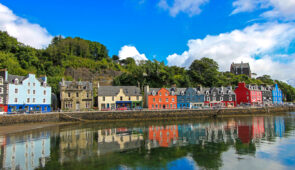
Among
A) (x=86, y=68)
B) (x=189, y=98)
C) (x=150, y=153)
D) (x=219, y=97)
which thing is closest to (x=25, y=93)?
(x=86, y=68)

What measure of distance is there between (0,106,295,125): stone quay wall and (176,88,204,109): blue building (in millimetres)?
9236

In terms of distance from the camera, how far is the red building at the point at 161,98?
175 feet

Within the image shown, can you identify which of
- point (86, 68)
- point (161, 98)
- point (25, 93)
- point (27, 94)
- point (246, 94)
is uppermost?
point (86, 68)

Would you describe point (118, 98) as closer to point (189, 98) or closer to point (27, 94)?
point (27, 94)

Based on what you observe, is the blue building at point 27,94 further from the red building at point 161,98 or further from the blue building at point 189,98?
the blue building at point 189,98

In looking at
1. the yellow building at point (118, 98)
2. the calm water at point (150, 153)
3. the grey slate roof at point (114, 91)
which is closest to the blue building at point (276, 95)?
the yellow building at point (118, 98)

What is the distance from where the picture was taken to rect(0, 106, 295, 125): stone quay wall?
3657 cm

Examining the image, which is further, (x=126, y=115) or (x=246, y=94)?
(x=246, y=94)

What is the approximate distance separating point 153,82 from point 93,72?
2543cm

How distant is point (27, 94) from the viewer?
42.5 metres

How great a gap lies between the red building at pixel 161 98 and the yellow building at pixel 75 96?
49.3 ft

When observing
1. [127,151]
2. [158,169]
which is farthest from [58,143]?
[158,169]

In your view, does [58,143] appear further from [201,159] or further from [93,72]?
[93,72]

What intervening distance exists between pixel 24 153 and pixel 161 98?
130ft
